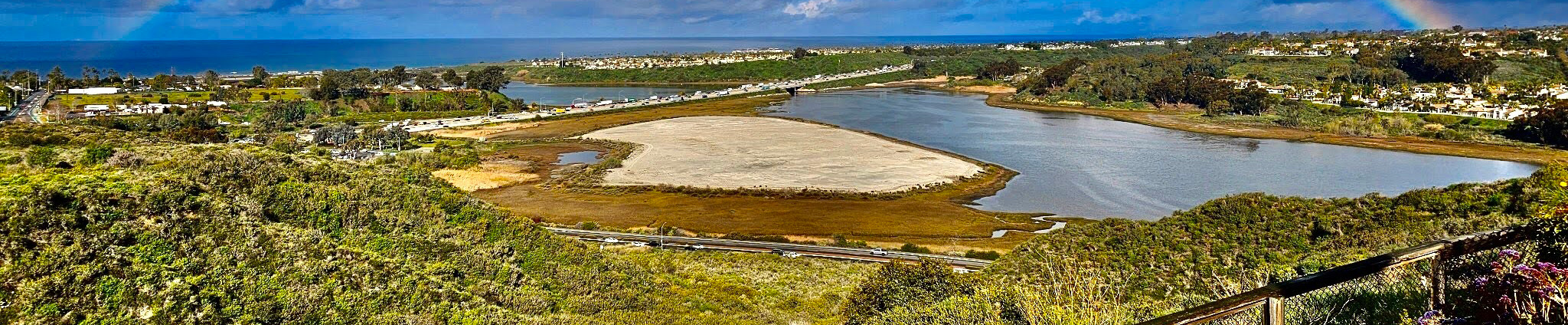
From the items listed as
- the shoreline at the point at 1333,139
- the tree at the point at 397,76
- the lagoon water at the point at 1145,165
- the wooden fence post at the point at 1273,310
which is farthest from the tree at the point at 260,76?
the wooden fence post at the point at 1273,310

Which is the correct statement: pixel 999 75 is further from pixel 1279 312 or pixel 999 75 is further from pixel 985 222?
pixel 1279 312

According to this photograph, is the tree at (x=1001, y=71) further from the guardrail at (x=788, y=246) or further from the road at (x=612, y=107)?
the guardrail at (x=788, y=246)

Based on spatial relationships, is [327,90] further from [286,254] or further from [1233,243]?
[1233,243]

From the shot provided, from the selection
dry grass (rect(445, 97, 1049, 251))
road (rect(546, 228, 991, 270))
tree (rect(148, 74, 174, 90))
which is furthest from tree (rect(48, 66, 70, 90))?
road (rect(546, 228, 991, 270))

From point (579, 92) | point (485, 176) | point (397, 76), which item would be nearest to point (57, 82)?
point (397, 76)

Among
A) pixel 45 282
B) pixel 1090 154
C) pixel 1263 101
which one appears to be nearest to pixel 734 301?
pixel 45 282
